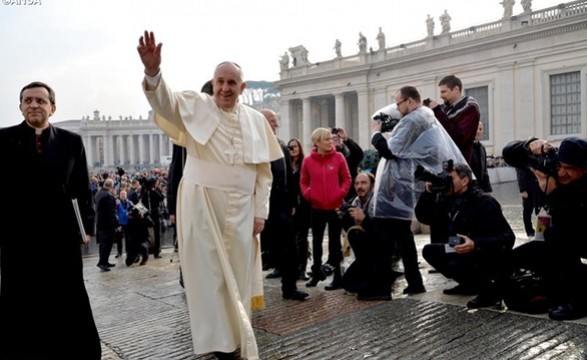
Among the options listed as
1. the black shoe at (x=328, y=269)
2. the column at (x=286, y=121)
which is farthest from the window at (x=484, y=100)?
the black shoe at (x=328, y=269)

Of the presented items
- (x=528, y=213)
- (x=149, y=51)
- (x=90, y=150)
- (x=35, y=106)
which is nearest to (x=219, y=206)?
(x=149, y=51)

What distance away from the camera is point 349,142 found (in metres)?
8.09

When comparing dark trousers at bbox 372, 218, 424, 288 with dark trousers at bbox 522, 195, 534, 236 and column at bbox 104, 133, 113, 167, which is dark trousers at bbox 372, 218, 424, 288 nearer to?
dark trousers at bbox 522, 195, 534, 236

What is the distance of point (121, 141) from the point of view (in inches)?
5295

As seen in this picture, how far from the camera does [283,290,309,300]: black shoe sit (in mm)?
5980

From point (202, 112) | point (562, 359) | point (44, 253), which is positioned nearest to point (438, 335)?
point (562, 359)

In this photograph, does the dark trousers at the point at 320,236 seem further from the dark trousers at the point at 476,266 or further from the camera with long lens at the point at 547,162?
the camera with long lens at the point at 547,162

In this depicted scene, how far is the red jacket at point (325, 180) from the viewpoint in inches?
264

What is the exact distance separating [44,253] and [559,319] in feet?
13.3

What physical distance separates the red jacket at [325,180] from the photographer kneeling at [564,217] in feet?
8.00

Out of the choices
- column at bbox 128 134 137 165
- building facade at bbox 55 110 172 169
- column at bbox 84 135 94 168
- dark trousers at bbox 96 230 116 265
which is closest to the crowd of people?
dark trousers at bbox 96 230 116 265

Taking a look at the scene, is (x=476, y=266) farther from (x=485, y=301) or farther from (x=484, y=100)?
(x=484, y=100)

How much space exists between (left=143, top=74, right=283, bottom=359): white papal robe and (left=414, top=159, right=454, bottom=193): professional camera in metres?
1.69

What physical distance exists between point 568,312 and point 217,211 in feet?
9.84
